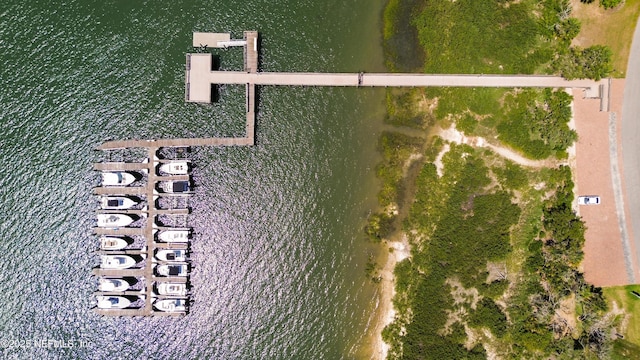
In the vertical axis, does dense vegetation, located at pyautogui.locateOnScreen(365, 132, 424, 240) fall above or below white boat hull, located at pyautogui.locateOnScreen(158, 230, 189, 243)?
above

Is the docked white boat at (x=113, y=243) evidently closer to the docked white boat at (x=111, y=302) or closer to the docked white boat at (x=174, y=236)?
the docked white boat at (x=174, y=236)

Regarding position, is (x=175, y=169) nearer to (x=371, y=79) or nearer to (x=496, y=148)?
(x=371, y=79)

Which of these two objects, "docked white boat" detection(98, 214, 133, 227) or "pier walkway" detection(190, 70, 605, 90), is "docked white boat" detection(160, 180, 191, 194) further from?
"pier walkway" detection(190, 70, 605, 90)

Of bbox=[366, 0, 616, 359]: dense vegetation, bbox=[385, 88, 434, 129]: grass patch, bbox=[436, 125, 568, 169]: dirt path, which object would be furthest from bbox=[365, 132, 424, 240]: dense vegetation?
bbox=[436, 125, 568, 169]: dirt path

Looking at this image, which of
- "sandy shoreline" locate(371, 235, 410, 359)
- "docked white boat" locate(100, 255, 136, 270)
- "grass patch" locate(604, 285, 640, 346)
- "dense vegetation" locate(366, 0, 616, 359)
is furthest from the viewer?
"sandy shoreline" locate(371, 235, 410, 359)

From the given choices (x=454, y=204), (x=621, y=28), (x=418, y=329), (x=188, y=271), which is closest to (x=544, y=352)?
(x=418, y=329)

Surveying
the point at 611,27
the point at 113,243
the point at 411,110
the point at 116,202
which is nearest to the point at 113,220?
the point at 116,202
